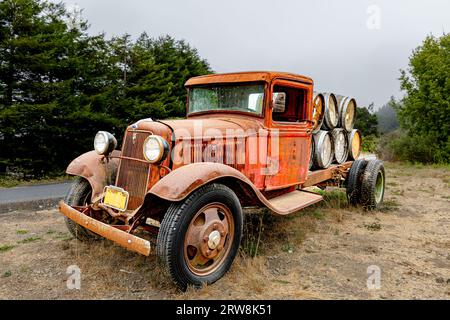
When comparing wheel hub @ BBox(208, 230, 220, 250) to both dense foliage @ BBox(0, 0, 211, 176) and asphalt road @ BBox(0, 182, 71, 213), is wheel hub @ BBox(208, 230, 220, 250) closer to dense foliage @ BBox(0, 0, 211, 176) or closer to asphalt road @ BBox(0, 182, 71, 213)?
asphalt road @ BBox(0, 182, 71, 213)

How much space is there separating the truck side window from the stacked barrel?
2.23ft

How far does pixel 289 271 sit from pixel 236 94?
2120mm

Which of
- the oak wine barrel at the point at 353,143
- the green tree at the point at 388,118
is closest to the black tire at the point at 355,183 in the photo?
the oak wine barrel at the point at 353,143

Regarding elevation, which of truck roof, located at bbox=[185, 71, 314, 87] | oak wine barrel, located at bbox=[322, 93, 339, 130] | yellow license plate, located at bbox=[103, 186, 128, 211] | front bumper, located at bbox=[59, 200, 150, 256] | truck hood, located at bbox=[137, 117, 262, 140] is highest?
truck roof, located at bbox=[185, 71, 314, 87]

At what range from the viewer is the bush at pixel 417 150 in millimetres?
14477

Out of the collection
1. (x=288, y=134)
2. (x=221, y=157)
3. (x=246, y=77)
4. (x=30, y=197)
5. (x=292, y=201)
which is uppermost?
(x=246, y=77)

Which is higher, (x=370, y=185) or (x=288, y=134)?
(x=288, y=134)

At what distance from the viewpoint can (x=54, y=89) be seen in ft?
39.0

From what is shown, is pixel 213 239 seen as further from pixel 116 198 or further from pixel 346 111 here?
pixel 346 111

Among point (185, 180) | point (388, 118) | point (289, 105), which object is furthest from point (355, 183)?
point (388, 118)

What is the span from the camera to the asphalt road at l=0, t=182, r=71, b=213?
598 cm

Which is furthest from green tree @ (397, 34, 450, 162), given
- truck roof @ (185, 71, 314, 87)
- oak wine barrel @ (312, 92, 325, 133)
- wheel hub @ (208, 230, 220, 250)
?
wheel hub @ (208, 230, 220, 250)

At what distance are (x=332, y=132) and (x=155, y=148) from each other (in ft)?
12.1
